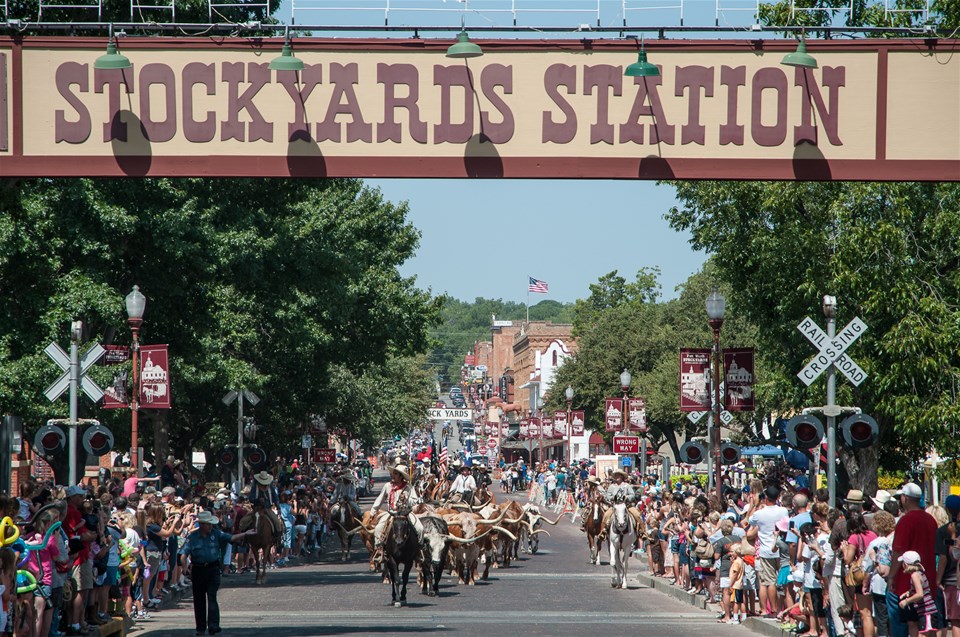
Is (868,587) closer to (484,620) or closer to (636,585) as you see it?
(484,620)

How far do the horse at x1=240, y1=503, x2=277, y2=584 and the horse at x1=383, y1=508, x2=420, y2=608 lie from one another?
5.75 metres

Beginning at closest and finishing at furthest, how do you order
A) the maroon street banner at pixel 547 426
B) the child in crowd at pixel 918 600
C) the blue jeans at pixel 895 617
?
1. the child in crowd at pixel 918 600
2. the blue jeans at pixel 895 617
3. the maroon street banner at pixel 547 426

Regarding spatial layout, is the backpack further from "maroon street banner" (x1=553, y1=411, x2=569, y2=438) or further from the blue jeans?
"maroon street banner" (x1=553, y1=411, x2=569, y2=438)

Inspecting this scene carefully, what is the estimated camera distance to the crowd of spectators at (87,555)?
51.0 feet

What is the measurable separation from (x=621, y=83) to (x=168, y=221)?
1751 cm

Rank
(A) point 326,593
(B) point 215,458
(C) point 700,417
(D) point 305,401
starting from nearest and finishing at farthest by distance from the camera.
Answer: (A) point 326,593, (C) point 700,417, (D) point 305,401, (B) point 215,458

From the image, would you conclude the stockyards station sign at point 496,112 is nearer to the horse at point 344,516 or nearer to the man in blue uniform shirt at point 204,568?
the man in blue uniform shirt at point 204,568

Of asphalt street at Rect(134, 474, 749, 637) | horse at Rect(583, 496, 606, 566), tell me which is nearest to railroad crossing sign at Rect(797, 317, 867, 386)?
asphalt street at Rect(134, 474, 749, 637)

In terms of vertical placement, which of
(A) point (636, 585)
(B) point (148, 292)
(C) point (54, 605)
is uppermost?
(B) point (148, 292)

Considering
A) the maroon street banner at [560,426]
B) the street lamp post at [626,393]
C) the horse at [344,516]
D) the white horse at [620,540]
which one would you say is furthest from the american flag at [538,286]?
the white horse at [620,540]

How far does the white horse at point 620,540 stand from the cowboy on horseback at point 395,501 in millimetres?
4067

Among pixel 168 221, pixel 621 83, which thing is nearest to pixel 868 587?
pixel 621 83

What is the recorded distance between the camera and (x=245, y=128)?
14.4 metres

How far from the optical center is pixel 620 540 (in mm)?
28672
